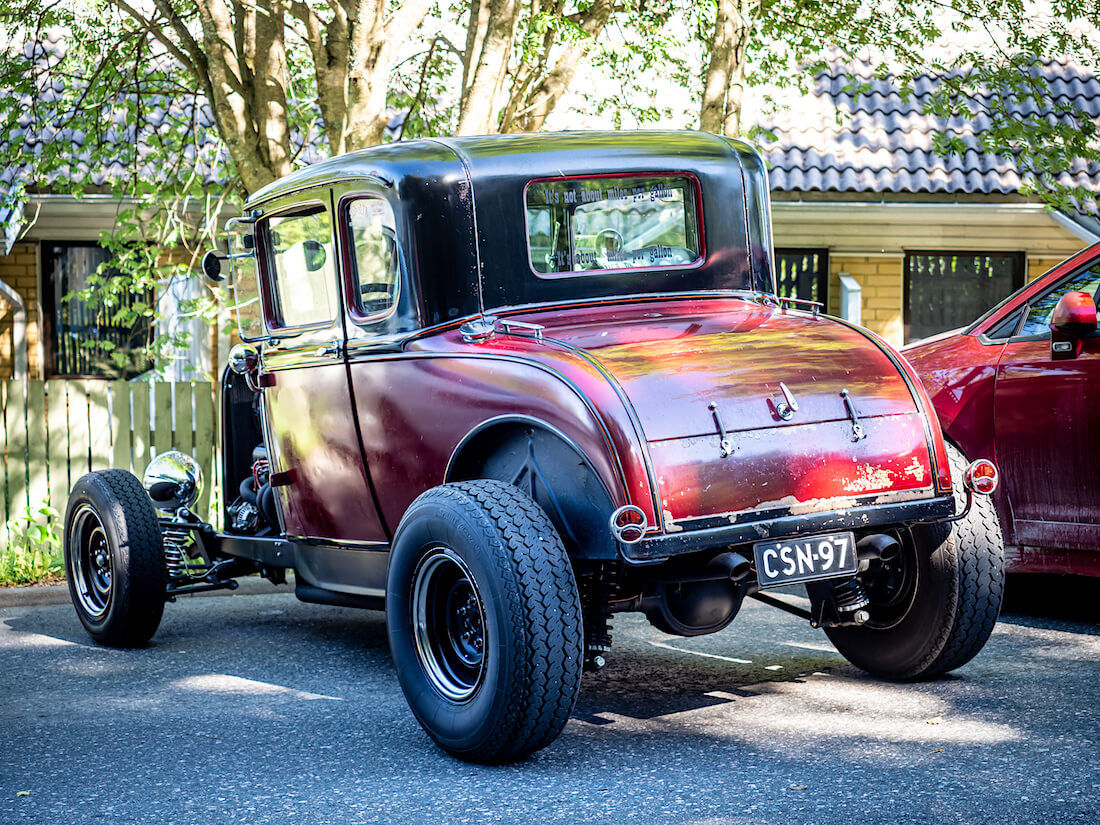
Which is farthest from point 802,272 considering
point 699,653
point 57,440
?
point 699,653

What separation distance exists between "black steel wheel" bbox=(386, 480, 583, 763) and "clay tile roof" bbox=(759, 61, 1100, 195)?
8512 mm

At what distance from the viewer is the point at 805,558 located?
13.7 ft

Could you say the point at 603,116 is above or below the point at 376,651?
above

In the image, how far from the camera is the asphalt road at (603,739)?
146 inches

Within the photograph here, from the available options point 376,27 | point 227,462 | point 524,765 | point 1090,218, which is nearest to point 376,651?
point 227,462

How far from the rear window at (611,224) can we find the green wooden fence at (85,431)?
4327 millimetres

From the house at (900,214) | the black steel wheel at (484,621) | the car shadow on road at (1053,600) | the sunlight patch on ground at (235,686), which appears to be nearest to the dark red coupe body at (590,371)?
the black steel wheel at (484,621)

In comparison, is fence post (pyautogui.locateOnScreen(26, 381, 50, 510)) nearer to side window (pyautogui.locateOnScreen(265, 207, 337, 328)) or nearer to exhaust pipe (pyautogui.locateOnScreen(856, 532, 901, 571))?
side window (pyautogui.locateOnScreen(265, 207, 337, 328))

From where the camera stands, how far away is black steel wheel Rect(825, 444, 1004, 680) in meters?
4.71

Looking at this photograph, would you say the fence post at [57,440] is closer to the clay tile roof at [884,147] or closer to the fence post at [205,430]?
the fence post at [205,430]

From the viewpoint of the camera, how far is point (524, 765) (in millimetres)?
4152

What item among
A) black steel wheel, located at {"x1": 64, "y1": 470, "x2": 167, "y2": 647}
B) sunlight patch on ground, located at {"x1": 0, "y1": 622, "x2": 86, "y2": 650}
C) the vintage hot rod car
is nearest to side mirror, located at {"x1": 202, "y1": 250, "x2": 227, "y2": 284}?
the vintage hot rod car

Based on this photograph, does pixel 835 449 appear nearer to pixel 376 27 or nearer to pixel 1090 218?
pixel 376 27

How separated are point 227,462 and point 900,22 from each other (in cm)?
615
